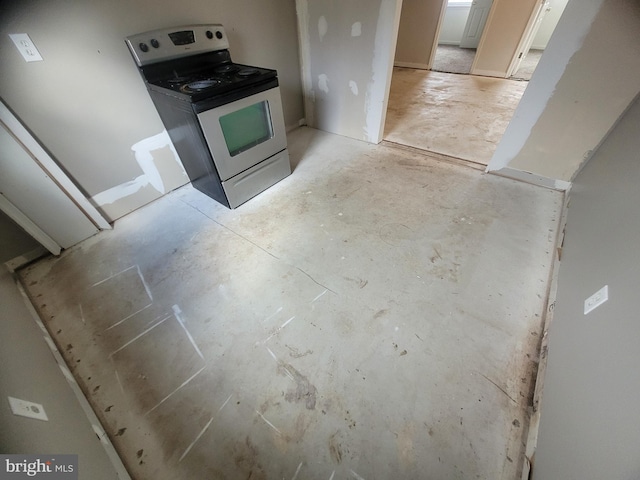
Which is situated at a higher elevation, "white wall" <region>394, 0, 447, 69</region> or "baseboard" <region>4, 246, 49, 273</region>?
"white wall" <region>394, 0, 447, 69</region>

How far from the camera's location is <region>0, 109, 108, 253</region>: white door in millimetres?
1405

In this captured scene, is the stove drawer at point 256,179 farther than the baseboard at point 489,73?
No

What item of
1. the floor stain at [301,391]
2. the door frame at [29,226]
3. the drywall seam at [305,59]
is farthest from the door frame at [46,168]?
the drywall seam at [305,59]

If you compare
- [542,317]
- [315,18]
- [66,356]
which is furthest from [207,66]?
[542,317]

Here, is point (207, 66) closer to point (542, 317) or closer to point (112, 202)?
point (112, 202)

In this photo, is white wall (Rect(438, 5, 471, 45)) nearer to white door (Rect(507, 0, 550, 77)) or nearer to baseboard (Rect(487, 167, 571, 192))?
white door (Rect(507, 0, 550, 77))

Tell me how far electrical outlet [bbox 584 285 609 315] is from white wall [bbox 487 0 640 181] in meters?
1.33

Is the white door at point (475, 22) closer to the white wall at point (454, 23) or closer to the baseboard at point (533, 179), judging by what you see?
the white wall at point (454, 23)

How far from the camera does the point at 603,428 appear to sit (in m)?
0.60

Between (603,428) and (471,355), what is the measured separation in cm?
54

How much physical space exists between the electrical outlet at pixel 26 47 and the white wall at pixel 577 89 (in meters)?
2.90

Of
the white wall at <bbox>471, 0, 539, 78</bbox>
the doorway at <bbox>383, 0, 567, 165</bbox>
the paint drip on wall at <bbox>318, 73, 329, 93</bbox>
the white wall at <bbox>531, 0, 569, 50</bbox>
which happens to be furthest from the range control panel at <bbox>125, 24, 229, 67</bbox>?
the white wall at <bbox>531, 0, 569, 50</bbox>

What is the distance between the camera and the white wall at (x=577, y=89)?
133 cm

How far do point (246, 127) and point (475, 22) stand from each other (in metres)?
6.47
